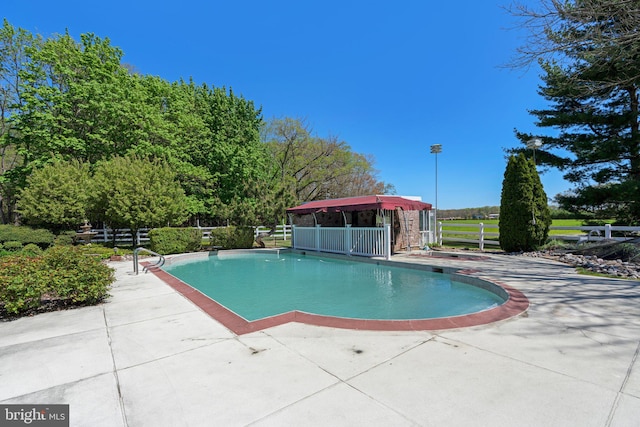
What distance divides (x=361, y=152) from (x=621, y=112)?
22656 mm

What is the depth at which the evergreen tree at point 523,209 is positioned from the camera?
1114 cm

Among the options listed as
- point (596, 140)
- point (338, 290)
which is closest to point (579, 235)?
point (596, 140)

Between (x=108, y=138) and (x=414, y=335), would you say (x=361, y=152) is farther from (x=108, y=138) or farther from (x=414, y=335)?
(x=414, y=335)

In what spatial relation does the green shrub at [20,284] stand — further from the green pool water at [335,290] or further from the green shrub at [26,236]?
the green shrub at [26,236]

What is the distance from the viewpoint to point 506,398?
2.29 m

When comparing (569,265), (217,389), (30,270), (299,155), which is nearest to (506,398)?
(217,389)

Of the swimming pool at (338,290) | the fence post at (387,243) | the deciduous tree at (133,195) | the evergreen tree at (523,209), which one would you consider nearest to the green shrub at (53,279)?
the swimming pool at (338,290)

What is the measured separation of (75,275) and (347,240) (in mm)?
9126

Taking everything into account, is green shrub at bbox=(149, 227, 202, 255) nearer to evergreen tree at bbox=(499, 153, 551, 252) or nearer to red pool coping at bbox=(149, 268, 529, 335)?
red pool coping at bbox=(149, 268, 529, 335)

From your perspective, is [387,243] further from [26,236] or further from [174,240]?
[26,236]

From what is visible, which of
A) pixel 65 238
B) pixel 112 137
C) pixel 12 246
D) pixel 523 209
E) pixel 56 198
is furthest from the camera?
pixel 112 137

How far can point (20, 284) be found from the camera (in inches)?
184

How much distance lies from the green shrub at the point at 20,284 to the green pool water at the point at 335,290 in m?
3.09

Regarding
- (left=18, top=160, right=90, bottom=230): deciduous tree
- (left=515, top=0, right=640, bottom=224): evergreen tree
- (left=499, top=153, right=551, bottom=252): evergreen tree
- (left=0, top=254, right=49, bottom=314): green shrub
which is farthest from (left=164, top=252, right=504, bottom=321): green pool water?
(left=515, top=0, right=640, bottom=224): evergreen tree
